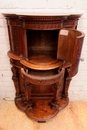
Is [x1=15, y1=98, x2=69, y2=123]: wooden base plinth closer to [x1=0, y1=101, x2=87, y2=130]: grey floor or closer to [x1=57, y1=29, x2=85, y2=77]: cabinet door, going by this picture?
[x1=0, y1=101, x2=87, y2=130]: grey floor

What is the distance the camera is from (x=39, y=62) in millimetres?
1142

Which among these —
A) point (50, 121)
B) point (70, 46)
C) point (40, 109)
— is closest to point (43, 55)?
point (70, 46)

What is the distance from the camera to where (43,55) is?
4.12 ft

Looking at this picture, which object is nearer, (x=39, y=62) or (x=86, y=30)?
(x=39, y=62)

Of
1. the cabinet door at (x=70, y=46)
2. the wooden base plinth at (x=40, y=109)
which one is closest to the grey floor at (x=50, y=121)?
the wooden base plinth at (x=40, y=109)

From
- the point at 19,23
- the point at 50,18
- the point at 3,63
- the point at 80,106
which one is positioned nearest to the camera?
the point at 50,18

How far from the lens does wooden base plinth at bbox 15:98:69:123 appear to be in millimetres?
1369

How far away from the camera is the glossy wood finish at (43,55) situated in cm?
96

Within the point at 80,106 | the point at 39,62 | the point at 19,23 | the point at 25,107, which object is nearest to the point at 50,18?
the point at 19,23

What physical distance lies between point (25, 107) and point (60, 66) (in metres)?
0.68

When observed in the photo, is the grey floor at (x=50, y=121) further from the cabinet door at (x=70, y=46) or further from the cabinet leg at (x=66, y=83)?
the cabinet door at (x=70, y=46)

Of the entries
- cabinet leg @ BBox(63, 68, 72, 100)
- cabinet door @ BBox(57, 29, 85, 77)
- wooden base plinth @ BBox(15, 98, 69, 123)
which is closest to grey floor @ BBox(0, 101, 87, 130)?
wooden base plinth @ BBox(15, 98, 69, 123)

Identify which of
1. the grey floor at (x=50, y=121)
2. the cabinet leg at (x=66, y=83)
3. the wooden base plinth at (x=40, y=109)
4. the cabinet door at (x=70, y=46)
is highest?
the cabinet door at (x=70, y=46)

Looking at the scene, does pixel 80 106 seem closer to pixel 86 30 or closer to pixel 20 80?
pixel 20 80
